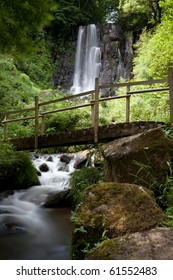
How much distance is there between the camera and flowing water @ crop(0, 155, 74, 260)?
5125 millimetres

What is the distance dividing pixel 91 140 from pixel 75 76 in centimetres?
1618

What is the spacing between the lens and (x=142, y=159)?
4.71 m

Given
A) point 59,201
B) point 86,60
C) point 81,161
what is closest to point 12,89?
point 81,161

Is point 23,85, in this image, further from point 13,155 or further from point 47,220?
point 47,220

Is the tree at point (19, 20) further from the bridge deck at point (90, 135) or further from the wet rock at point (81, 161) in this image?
the wet rock at point (81, 161)

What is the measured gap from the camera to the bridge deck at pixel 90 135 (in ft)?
21.4

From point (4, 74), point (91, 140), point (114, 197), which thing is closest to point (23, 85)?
point (4, 74)

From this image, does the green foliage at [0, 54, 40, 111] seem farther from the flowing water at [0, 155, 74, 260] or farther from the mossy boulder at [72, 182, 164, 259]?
the mossy boulder at [72, 182, 164, 259]

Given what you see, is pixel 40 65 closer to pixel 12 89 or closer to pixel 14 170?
pixel 12 89

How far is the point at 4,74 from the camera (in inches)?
657

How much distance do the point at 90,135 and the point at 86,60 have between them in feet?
55.6

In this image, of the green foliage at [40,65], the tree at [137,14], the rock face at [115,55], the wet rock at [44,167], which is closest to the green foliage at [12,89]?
the green foliage at [40,65]

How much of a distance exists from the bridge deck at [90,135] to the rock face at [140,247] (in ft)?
12.7

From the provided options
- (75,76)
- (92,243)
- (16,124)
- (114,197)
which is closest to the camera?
(92,243)
